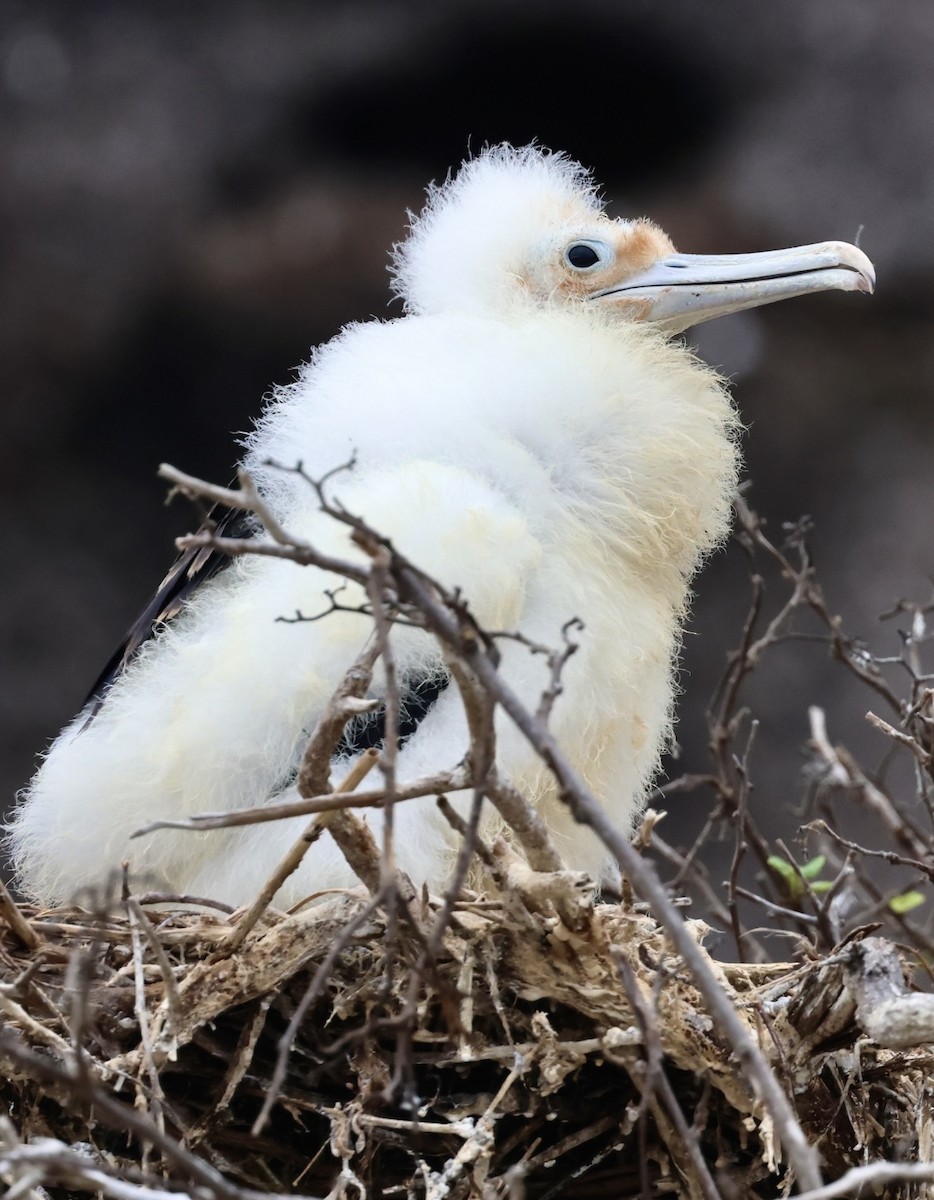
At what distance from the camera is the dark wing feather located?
2.09 metres

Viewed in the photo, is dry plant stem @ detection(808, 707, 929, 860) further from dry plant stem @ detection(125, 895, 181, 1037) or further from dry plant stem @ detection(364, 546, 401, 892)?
dry plant stem @ detection(125, 895, 181, 1037)

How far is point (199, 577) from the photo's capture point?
2.09 meters

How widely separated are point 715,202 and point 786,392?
45 cm

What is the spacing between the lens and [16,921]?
169cm

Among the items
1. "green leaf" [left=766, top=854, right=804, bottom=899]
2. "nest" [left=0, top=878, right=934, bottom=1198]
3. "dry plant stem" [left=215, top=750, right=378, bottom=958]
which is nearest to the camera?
"dry plant stem" [left=215, top=750, right=378, bottom=958]

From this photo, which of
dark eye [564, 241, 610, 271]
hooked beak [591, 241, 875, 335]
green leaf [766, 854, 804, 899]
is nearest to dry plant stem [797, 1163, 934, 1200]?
green leaf [766, 854, 804, 899]

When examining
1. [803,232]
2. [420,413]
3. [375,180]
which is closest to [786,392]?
[803,232]

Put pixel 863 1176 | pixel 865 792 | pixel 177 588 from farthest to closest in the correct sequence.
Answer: pixel 177 588 → pixel 865 792 → pixel 863 1176

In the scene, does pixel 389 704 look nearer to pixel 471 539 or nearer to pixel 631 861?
pixel 631 861

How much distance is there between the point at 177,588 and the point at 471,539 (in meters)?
0.49

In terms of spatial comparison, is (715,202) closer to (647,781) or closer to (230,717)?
(647,781)

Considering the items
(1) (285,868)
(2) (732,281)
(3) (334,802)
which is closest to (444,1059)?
(1) (285,868)

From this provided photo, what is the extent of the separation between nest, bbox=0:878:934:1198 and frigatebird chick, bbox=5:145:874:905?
164 mm

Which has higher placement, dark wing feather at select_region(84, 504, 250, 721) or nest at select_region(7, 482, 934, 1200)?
dark wing feather at select_region(84, 504, 250, 721)
